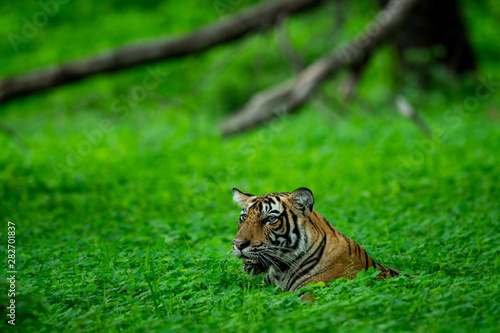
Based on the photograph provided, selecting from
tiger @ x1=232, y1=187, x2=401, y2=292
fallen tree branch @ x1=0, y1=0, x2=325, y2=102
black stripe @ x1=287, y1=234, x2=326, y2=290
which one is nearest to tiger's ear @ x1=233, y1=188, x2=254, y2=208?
tiger @ x1=232, y1=187, x2=401, y2=292

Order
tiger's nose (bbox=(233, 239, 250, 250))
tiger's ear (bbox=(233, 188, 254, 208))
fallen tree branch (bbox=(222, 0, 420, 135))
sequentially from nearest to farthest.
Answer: tiger's nose (bbox=(233, 239, 250, 250)) → tiger's ear (bbox=(233, 188, 254, 208)) → fallen tree branch (bbox=(222, 0, 420, 135))

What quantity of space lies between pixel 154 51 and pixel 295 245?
7107mm

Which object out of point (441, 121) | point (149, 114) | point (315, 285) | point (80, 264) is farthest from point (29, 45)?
point (315, 285)

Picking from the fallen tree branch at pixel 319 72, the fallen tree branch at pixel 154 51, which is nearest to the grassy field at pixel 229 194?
the fallen tree branch at pixel 319 72

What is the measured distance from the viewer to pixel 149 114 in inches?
565

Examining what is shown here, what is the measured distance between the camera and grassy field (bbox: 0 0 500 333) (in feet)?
12.5

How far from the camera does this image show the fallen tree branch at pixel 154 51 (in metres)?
10.2

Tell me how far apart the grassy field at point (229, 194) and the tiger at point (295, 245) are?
237 mm

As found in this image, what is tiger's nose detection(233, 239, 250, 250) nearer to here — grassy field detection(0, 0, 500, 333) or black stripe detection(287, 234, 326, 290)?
grassy field detection(0, 0, 500, 333)

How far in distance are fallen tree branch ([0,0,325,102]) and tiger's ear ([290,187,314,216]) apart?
6.95 m

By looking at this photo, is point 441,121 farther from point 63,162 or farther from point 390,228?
point 63,162

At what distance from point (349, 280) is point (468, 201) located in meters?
3.21

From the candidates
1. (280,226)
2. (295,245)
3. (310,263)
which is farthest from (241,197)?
(310,263)

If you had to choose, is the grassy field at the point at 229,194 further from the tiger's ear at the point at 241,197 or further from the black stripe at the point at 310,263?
the tiger's ear at the point at 241,197
